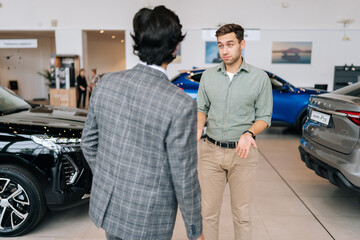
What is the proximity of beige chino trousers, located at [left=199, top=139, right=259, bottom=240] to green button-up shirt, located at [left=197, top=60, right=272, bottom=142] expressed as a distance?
0.41 ft

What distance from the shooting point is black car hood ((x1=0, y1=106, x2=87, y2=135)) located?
8.51ft

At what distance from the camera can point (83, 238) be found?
8.61ft

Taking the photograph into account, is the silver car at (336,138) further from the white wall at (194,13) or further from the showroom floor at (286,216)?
the white wall at (194,13)

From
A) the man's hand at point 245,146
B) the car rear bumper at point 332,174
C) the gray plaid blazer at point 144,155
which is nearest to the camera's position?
the gray plaid blazer at point 144,155

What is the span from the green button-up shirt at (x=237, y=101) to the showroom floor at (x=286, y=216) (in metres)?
1.17

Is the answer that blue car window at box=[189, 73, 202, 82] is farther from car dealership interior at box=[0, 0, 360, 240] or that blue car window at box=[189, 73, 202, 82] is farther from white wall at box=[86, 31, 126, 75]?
white wall at box=[86, 31, 126, 75]

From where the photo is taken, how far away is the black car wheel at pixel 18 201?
8.21 ft

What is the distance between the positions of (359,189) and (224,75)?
170 cm

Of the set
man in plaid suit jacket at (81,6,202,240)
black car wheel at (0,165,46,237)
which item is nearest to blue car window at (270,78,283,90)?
black car wheel at (0,165,46,237)

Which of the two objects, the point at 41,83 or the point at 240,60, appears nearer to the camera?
the point at 240,60

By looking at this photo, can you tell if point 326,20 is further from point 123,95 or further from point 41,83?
point 41,83

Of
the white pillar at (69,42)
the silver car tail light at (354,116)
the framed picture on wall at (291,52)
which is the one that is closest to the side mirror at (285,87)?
the silver car tail light at (354,116)

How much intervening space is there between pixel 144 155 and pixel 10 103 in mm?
2749

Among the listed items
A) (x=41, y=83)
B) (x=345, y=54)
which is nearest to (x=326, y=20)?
(x=345, y=54)
